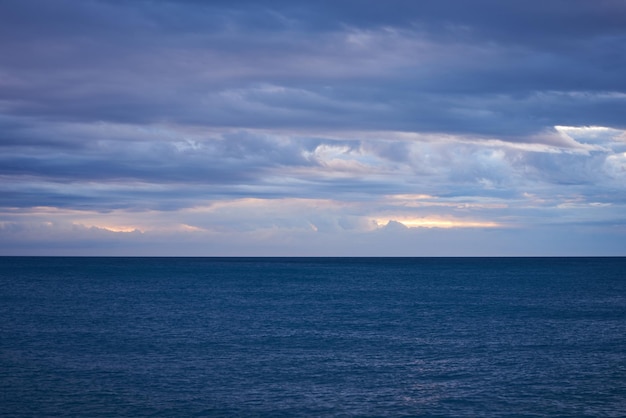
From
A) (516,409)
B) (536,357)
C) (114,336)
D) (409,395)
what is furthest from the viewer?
(114,336)

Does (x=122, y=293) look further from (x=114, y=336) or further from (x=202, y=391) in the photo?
(x=202, y=391)

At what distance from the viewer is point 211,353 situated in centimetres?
6147

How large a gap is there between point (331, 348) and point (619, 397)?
2645cm

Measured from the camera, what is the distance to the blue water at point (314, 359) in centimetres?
4388

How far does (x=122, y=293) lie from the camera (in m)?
133

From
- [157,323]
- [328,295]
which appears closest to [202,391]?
[157,323]

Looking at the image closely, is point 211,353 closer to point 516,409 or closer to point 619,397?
point 516,409

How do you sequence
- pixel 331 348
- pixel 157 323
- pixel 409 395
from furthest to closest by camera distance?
pixel 157 323
pixel 331 348
pixel 409 395

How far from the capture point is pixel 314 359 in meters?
58.2

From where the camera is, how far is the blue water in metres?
43.9

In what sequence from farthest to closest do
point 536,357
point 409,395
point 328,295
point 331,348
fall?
point 328,295 < point 331,348 < point 536,357 < point 409,395

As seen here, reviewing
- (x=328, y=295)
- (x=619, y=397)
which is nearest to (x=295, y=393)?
(x=619, y=397)

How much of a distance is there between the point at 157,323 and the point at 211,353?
2389 cm

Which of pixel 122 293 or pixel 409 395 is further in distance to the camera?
pixel 122 293
